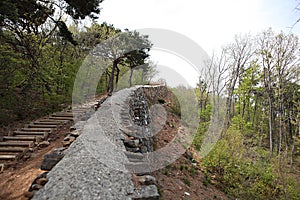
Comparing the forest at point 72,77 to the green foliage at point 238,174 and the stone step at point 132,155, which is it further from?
the stone step at point 132,155

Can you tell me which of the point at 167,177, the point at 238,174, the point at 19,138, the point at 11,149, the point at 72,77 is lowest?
the point at 238,174

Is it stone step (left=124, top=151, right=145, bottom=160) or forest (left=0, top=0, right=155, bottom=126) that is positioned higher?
forest (left=0, top=0, right=155, bottom=126)

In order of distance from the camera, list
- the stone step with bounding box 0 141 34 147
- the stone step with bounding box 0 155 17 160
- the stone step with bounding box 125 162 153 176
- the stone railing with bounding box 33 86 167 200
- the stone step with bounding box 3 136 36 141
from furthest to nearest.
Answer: the stone step with bounding box 3 136 36 141 < the stone step with bounding box 0 141 34 147 < the stone step with bounding box 0 155 17 160 < the stone step with bounding box 125 162 153 176 < the stone railing with bounding box 33 86 167 200

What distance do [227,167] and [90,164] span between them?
5.62 metres

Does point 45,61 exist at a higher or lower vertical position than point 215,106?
higher

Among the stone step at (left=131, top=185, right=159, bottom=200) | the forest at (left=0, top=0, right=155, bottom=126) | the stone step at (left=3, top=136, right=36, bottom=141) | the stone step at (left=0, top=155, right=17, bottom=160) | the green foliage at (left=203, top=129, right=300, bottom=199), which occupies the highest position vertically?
the forest at (left=0, top=0, right=155, bottom=126)

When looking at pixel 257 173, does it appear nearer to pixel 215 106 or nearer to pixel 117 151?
pixel 117 151

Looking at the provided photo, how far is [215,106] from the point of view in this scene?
1554 cm

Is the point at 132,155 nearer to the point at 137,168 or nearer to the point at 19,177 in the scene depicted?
the point at 137,168

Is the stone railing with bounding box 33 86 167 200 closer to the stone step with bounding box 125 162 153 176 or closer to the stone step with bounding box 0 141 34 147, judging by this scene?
the stone step with bounding box 125 162 153 176

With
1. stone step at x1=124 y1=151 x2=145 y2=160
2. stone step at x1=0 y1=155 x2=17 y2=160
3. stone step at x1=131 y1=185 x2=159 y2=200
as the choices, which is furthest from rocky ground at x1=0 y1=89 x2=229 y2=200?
stone step at x1=131 y1=185 x2=159 y2=200

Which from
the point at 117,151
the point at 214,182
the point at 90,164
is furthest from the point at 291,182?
the point at 90,164

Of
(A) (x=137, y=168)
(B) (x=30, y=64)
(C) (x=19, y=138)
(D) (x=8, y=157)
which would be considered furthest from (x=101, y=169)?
(B) (x=30, y=64)

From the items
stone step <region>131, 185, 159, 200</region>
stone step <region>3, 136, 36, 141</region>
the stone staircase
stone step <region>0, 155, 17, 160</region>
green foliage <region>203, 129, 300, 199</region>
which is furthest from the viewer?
green foliage <region>203, 129, 300, 199</region>
